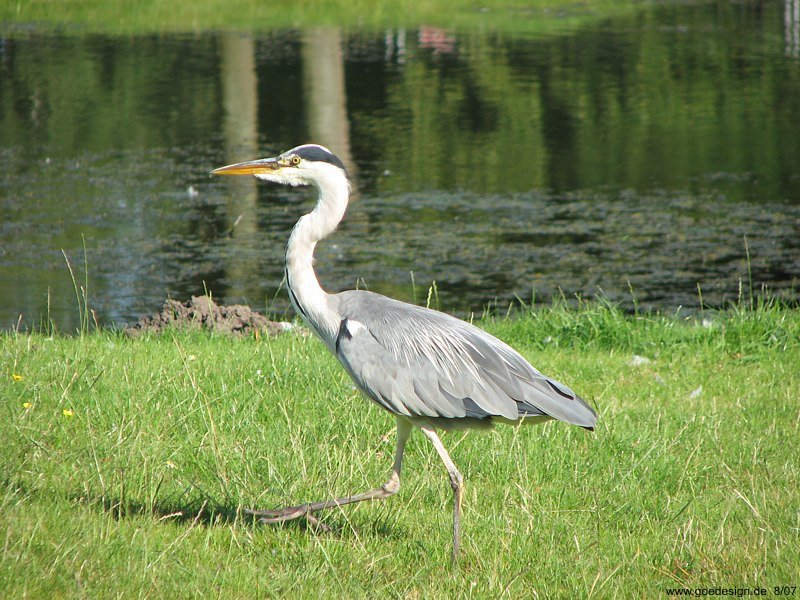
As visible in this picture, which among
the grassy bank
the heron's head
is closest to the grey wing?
the heron's head

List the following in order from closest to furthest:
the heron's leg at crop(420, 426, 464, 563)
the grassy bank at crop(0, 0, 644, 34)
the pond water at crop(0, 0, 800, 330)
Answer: the heron's leg at crop(420, 426, 464, 563)
the pond water at crop(0, 0, 800, 330)
the grassy bank at crop(0, 0, 644, 34)

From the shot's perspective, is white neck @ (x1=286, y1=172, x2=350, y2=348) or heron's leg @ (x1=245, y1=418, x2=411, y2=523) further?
white neck @ (x1=286, y1=172, x2=350, y2=348)

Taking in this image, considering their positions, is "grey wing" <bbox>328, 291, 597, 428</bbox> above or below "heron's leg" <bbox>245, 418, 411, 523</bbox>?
above

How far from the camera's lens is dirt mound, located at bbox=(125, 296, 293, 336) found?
23.0ft

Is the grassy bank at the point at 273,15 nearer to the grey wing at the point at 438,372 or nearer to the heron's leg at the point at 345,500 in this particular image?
the grey wing at the point at 438,372

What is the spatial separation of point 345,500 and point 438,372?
2.13 ft

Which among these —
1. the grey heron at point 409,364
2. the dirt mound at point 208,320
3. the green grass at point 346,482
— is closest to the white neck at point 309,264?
Result: the grey heron at point 409,364

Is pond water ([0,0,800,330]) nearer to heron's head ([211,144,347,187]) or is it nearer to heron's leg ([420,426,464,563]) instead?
heron's head ([211,144,347,187])

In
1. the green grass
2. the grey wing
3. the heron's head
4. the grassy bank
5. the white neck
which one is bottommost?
the green grass

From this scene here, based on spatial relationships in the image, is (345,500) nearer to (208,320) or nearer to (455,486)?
(455,486)

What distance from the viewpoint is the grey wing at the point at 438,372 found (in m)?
4.11

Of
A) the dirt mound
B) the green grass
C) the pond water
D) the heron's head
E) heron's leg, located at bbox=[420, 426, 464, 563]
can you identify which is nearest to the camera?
the green grass

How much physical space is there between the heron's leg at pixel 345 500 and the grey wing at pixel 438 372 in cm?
24

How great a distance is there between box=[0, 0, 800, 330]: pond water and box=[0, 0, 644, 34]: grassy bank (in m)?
1.92
